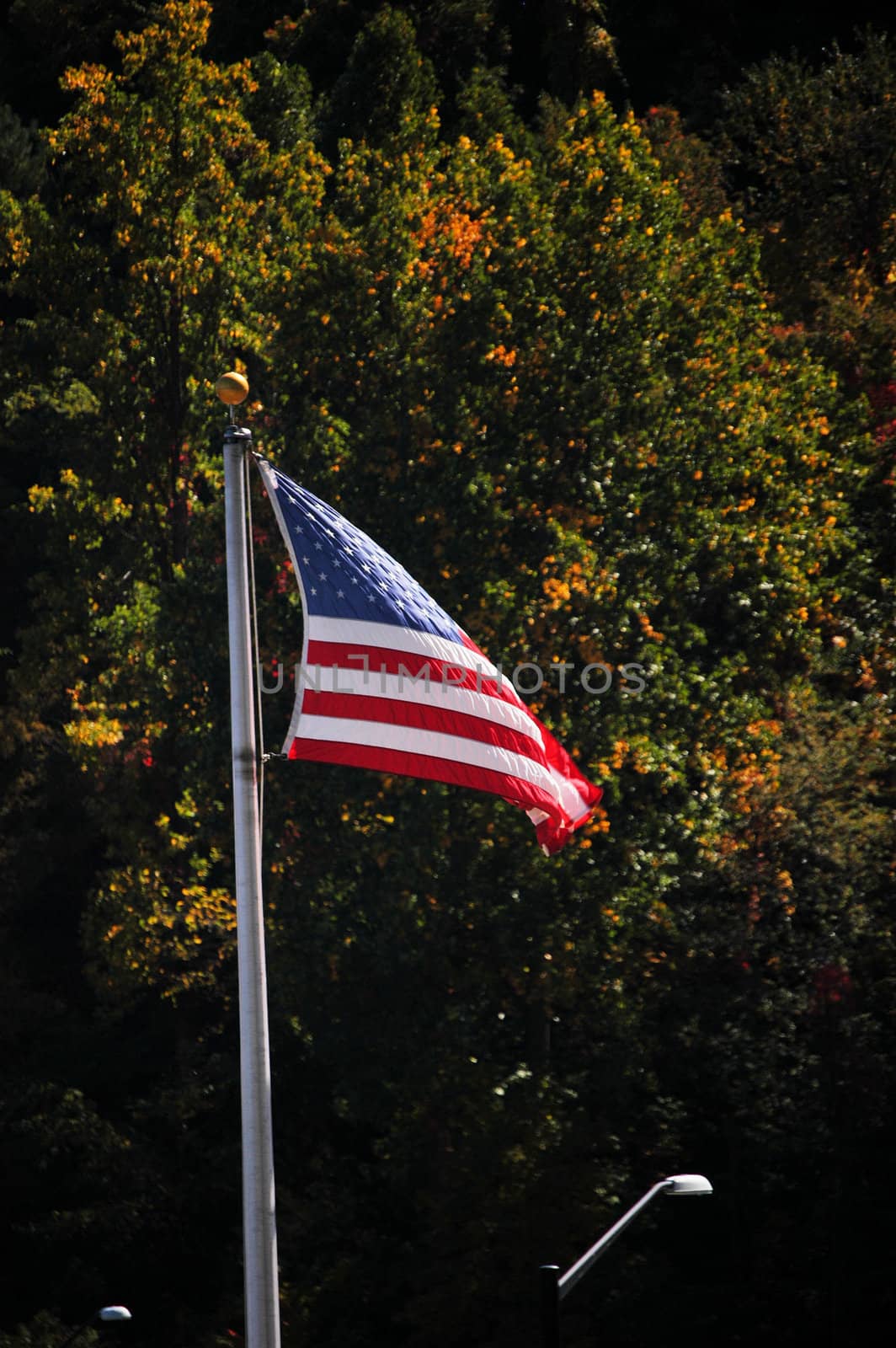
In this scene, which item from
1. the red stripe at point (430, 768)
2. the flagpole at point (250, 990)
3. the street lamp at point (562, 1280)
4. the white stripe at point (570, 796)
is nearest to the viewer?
the flagpole at point (250, 990)

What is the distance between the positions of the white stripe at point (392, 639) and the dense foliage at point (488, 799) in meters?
11.2

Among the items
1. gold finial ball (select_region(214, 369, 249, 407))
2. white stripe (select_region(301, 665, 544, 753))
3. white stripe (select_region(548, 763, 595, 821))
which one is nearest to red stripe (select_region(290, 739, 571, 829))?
white stripe (select_region(548, 763, 595, 821))

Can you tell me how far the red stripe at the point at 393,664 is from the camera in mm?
9305

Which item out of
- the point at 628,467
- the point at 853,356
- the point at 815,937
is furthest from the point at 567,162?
the point at 815,937

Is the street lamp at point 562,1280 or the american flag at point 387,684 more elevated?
the american flag at point 387,684

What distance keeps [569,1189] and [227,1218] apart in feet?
24.0

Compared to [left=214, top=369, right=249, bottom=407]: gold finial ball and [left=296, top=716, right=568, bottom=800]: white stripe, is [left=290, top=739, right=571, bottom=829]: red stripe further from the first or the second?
[left=214, top=369, right=249, bottom=407]: gold finial ball

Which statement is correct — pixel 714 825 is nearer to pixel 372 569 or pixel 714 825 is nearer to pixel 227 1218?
pixel 227 1218

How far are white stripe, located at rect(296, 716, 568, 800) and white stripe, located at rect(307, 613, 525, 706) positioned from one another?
454 millimetres

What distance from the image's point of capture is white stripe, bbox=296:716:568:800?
918 centimetres

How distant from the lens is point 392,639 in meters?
9.57

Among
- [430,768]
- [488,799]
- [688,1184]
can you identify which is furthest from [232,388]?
[488,799]

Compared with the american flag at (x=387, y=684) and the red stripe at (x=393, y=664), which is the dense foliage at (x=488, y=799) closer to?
the american flag at (x=387, y=684)

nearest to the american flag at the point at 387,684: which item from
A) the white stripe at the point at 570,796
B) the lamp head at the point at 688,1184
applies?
the white stripe at the point at 570,796
